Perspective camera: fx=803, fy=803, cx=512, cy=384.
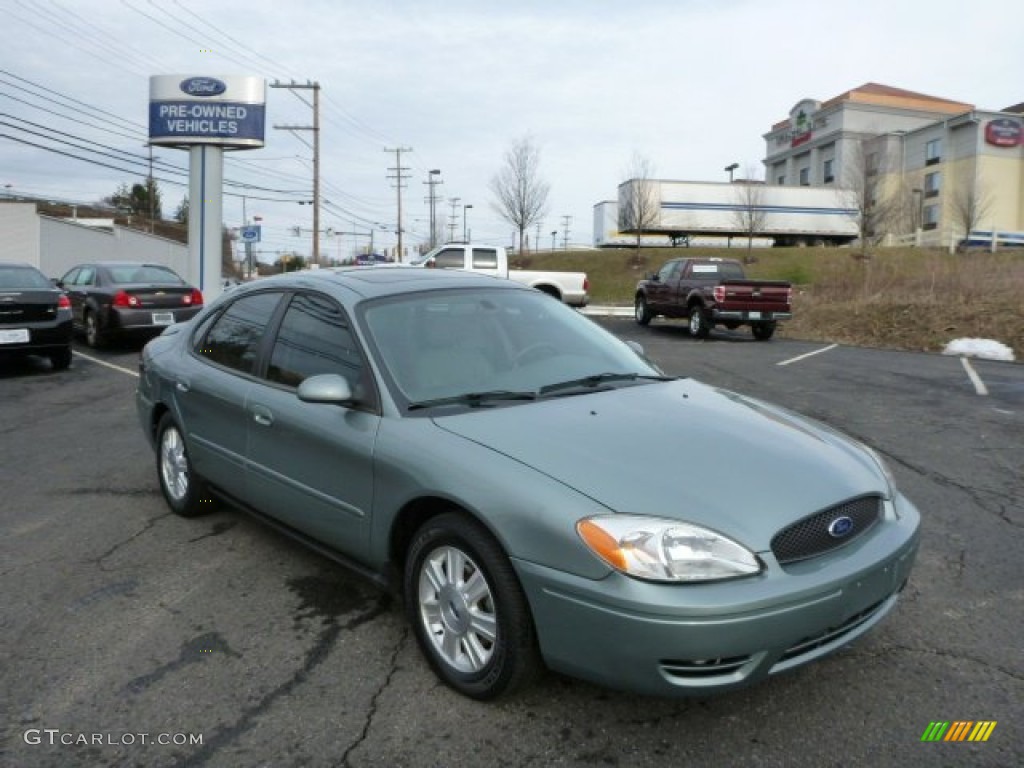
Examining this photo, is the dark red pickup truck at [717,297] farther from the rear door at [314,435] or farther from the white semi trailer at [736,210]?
the white semi trailer at [736,210]

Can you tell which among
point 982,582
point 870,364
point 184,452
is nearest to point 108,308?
point 184,452

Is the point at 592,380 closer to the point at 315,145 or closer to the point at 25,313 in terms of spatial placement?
the point at 25,313

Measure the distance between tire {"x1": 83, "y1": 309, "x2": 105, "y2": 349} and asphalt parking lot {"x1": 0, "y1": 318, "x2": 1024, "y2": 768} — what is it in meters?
9.20

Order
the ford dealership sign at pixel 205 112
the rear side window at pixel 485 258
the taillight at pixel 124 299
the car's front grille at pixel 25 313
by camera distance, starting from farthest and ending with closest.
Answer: the ford dealership sign at pixel 205 112 → the rear side window at pixel 485 258 → the taillight at pixel 124 299 → the car's front grille at pixel 25 313

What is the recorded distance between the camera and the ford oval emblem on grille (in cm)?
267

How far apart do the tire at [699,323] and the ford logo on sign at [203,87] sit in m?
18.1

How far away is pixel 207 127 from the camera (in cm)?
2645

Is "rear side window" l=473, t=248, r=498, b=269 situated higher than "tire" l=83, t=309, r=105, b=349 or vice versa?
"rear side window" l=473, t=248, r=498, b=269

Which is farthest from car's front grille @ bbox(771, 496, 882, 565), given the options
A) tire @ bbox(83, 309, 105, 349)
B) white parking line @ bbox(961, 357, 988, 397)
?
tire @ bbox(83, 309, 105, 349)

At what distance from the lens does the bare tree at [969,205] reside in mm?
55281

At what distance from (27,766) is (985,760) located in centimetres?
297

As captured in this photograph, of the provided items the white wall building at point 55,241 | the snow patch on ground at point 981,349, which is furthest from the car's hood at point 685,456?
the white wall building at point 55,241

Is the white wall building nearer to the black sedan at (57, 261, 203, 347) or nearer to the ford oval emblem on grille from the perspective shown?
the black sedan at (57, 261, 203, 347)

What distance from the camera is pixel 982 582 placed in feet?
12.7
